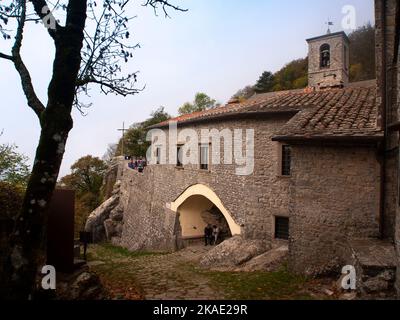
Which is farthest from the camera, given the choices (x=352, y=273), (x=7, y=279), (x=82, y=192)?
(x=82, y=192)

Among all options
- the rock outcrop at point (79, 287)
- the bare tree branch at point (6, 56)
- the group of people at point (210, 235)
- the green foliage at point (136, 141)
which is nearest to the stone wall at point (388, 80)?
the rock outcrop at point (79, 287)

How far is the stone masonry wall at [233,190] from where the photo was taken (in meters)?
12.4

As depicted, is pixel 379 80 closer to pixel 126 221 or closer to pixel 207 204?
pixel 207 204

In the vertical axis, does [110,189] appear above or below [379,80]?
below

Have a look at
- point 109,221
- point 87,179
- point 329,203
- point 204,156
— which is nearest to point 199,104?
point 87,179

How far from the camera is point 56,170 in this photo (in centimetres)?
426

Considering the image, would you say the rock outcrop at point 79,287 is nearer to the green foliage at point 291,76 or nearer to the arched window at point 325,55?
the arched window at point 325,55

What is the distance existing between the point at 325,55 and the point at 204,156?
24039 mm

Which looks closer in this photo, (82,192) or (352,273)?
(352,273)

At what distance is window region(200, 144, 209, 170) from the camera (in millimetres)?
15684

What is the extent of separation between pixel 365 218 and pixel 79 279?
651cm

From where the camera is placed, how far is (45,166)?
13.7ft

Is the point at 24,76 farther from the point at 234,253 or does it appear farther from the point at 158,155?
the point at 158,155
